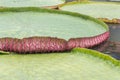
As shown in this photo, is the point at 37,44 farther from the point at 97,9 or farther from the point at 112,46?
the point at 97,9

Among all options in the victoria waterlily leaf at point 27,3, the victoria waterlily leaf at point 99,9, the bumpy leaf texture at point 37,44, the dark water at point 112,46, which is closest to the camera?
the bumpy leaf texture at point 37,44

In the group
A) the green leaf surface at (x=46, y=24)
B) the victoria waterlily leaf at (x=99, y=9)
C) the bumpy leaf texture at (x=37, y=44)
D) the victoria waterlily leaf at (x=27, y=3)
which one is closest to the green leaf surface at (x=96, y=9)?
the victoria waterlily leaf at (x=99, y=9)

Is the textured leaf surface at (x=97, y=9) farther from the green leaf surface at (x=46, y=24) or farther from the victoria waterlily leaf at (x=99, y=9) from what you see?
the green leaf surface at (x=46, y=24)

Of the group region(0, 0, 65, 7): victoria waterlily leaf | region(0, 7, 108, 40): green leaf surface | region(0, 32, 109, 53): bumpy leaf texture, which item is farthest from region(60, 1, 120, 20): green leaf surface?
region(0, 32, 109, 53): bumpy leaf texture

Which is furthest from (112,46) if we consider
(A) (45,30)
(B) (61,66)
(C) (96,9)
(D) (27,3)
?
(D) (27,3)

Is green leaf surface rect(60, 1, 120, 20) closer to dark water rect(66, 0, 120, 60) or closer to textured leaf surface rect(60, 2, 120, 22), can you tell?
textured leaf surface rect(60, 2, 120, 22)

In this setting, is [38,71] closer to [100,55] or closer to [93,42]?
[100,55]

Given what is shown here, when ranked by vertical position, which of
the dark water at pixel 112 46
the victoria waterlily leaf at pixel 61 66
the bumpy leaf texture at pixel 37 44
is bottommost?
the dark water at pixel 112 46
